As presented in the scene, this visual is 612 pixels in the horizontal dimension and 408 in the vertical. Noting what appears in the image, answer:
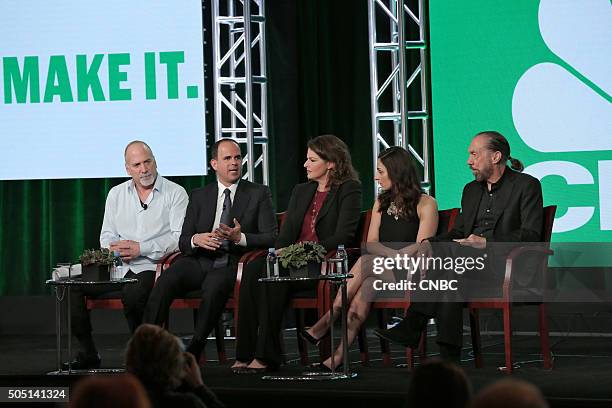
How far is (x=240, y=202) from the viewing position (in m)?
5.54

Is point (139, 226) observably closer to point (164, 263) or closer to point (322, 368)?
point (164, 263)

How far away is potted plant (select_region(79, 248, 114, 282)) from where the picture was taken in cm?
509

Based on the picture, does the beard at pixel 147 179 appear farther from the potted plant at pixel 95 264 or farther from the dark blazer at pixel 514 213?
the dark blazer at pixel 514 213

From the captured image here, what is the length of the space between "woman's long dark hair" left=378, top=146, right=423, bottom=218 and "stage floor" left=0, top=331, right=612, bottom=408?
79cm

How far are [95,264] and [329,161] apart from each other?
1265 mm

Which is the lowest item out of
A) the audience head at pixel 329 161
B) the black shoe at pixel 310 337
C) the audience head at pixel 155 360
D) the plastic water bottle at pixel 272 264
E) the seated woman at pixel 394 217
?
the black shoe at pixel 310 337

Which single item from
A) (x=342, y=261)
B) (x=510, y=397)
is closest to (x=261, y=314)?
(x=342, y=261)

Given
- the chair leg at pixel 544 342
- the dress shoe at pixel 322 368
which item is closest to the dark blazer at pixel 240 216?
the dress shoe at pixel 322 368

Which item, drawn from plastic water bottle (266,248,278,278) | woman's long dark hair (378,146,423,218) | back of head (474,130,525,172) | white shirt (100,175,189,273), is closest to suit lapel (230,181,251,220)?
white shirt (100,175,189,273)

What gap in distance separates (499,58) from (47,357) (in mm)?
3194

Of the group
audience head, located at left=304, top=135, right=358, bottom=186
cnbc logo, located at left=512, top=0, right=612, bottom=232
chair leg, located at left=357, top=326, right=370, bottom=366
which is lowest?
chair leg, located at left=357, top=326, right=370, bottom=366

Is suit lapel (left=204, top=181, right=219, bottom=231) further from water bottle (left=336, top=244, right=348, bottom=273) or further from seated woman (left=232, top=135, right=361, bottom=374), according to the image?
water bottle (left=336, top=244, right=348, bottom=273)

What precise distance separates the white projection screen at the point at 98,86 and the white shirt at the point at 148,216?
1.15 m

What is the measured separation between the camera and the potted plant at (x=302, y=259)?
4.78 meters
